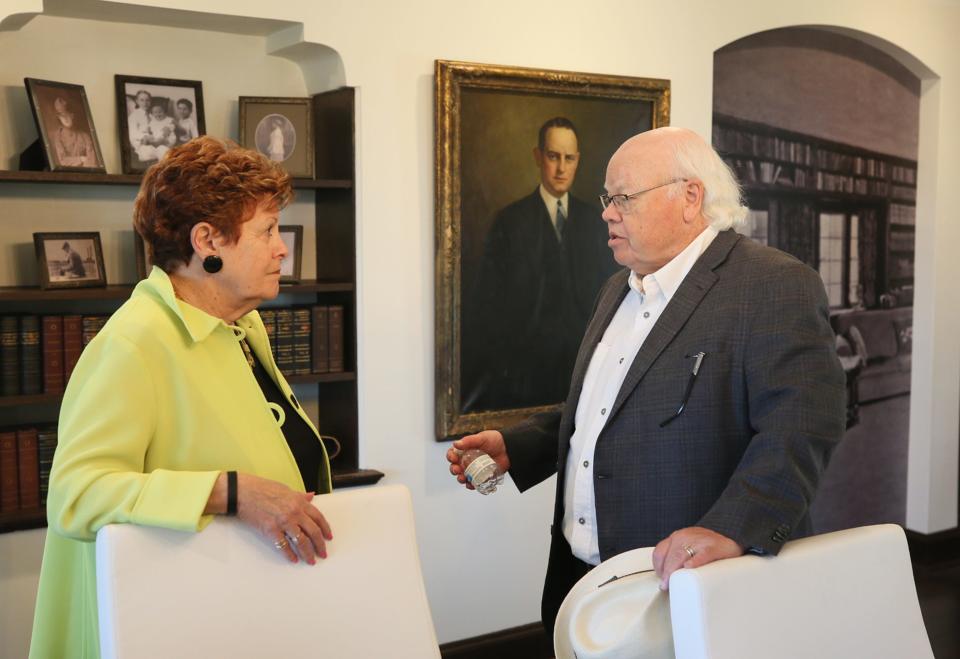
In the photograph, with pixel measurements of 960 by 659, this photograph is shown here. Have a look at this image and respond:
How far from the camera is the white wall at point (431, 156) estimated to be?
12.5 feet

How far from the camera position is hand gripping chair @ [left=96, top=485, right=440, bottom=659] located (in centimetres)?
174

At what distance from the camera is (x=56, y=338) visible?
3.42 meters

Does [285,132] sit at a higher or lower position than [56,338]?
higher

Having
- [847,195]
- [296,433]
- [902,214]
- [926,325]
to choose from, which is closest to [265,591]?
[296,433]

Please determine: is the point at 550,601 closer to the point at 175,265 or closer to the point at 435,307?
the point at 175,265

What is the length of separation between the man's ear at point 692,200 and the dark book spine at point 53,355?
2.01m

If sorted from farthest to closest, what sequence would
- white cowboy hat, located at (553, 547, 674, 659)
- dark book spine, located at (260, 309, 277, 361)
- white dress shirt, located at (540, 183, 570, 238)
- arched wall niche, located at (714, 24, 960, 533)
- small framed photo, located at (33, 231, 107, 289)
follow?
arched wall niche, located at (714, 24, 960, 533) → white dress shirt, located at (540, 183, 570, 238) → dark book spine, located at (260, 309, 277, 361) → small framed photo, located at (33, 231, 107, 289) → white cowboy hat, located at (553, 547, 674, 659)

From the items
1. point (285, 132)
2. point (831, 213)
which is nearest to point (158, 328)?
point (285, 132)

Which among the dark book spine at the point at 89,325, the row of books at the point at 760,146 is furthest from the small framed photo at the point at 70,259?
the row of books at the point at 760,146

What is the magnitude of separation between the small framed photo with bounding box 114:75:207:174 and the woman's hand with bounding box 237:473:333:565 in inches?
79.3

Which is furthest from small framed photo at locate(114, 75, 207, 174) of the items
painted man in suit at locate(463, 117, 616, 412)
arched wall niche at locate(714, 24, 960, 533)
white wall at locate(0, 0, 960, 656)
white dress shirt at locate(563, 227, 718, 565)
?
arched wall niche at locate(714, 24, 960, 533)

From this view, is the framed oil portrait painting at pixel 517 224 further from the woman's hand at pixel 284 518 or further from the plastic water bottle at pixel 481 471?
the woman's hand at pixel 284 518

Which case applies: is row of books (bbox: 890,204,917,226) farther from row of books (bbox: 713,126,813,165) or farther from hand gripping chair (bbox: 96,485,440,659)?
hand gripping chair (bbox: 96,485,440,659)

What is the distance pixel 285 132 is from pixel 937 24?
3319 mm
